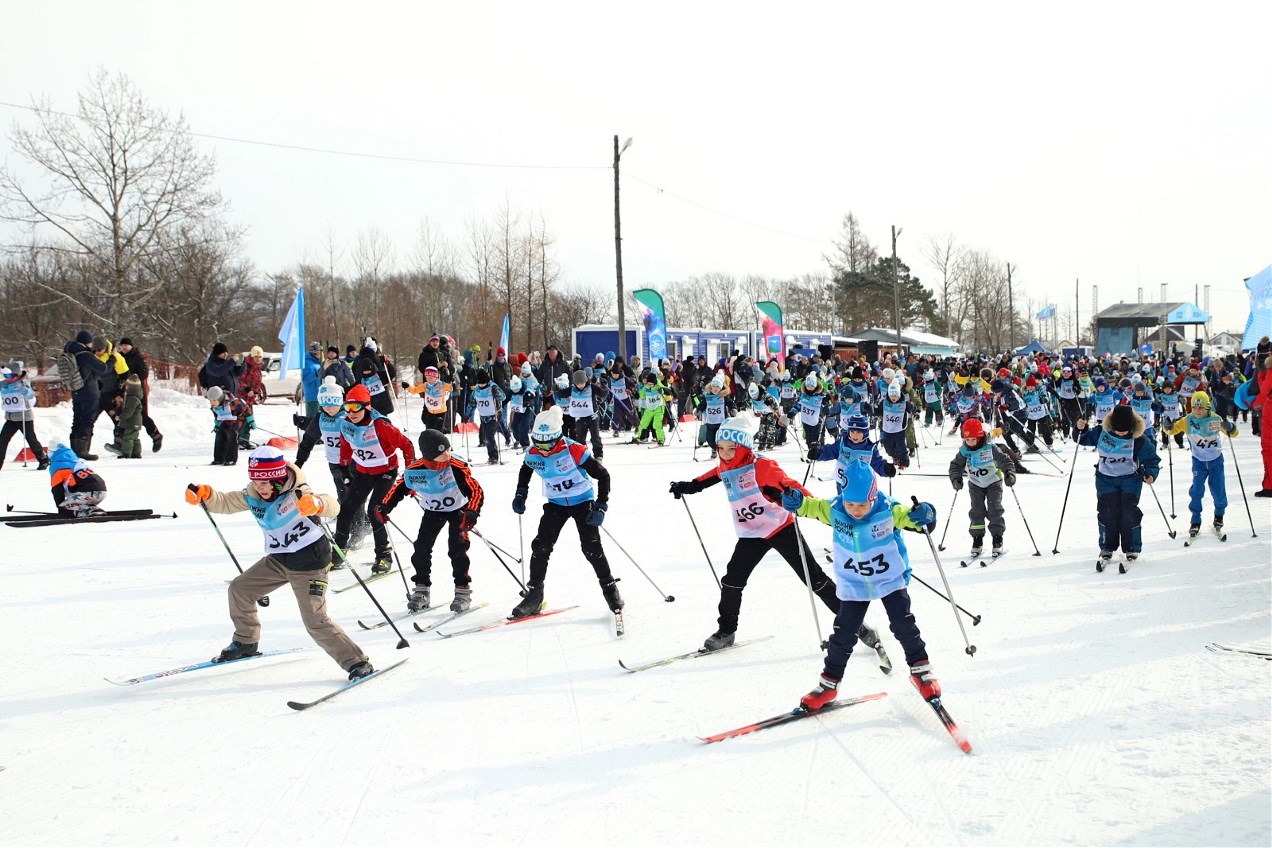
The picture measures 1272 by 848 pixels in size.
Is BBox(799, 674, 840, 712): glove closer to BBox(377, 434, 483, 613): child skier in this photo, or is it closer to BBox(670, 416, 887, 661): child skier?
BBox(670, 416, 887, 661): child skier

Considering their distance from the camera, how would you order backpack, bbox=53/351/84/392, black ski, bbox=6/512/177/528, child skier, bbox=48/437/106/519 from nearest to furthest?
black ski, bbox=6/512/177/528 < child skier, bbox=48/437/106/519 < backpack, bbox=53/351/84/392

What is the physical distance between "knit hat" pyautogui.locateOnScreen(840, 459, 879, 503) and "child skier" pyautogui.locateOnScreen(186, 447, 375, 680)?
Result: 318cm

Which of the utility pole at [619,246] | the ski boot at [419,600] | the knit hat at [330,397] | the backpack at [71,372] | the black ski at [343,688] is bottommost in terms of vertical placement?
the black ski at [343,688]

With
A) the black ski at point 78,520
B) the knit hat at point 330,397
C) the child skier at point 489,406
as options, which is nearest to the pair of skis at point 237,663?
the knit hat at point 330,397

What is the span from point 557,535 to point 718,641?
5.60 feet

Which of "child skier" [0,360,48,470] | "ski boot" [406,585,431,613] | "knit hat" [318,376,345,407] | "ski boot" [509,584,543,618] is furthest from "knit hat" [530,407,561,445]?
"child skier" [0,360,48,470]

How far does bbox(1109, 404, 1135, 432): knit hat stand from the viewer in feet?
26.8

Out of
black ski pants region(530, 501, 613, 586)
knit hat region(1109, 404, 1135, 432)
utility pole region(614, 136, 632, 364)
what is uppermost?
utility pole region(614, 136, 632, 364)

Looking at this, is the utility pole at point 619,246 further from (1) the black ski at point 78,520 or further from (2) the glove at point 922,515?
(2) the glove at point 922,515

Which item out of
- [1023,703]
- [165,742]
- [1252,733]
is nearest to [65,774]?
[165,742]

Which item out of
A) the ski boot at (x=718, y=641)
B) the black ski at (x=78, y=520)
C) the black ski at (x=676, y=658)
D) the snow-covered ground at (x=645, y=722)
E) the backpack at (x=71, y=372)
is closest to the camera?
the snow-covered ground at (x=645, y=722)

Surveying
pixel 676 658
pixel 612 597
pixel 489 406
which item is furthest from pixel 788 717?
pixel 489 406

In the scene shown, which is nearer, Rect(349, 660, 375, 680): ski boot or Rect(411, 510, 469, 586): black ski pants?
Rect(349, 660, 375, 680): ski boot

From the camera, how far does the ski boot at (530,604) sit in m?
7.06
